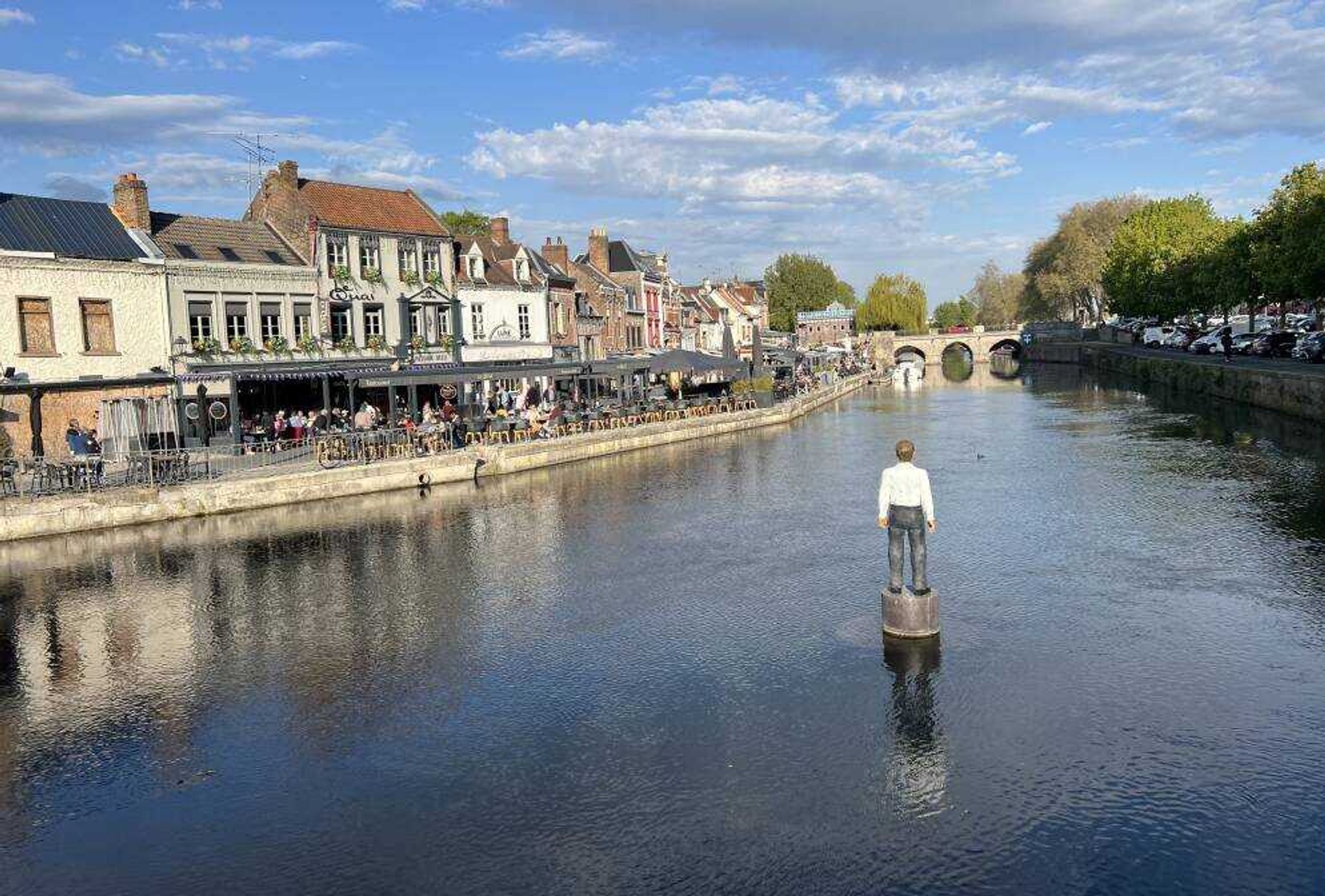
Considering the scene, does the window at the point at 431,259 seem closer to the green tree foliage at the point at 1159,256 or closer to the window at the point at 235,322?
the window at the point at 235,322

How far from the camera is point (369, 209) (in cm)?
4512

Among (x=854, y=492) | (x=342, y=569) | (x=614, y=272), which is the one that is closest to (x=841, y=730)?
(x=342, y=569)

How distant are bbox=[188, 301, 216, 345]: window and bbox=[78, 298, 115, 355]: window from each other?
292 centimetres

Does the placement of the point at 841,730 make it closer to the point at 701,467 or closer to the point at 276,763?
the point at 276,763

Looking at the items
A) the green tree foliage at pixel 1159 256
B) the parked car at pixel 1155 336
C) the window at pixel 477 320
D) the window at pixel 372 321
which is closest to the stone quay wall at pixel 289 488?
the window at pixel 372 321

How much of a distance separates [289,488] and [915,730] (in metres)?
22.0

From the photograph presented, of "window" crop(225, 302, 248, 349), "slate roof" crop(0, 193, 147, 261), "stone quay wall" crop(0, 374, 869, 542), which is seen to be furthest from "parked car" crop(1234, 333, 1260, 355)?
"slate roof" crop(0, 193, 147, 261)

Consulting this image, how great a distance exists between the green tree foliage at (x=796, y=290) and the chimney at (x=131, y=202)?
359 feet

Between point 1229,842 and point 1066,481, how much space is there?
20488 mm

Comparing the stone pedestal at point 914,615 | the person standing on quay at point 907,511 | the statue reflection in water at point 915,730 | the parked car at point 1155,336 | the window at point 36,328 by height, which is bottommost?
the statue reflection in water at point 915,730

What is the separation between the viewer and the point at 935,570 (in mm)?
17250

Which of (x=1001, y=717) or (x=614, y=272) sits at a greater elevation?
(x=614, y=272)

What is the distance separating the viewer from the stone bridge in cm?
13488

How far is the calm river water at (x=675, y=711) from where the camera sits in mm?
8094
